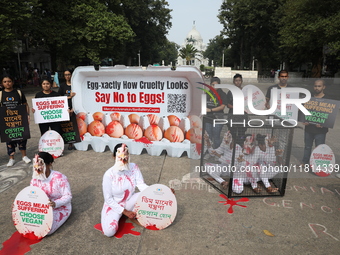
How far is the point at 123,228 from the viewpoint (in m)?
3.35

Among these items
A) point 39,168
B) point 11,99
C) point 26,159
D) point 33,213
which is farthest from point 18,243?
point 11,99

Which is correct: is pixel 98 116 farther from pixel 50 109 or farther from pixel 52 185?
pixel 52 185

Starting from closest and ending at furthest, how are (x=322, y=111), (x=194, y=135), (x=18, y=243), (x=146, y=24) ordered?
(x=18, y=243) → (x=322, y=111) → (x=194, y=135) → (x=146, y=24)

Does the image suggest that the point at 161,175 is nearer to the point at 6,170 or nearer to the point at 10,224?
the point at 10,224

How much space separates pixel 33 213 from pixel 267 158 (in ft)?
11.3

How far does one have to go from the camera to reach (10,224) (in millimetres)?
3490

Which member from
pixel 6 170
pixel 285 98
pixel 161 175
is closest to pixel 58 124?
pixel 6 170

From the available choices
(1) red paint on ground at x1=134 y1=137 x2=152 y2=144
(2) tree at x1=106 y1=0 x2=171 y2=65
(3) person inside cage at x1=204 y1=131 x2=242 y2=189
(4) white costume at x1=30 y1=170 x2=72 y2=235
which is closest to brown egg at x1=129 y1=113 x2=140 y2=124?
(1) red paint on ground at x1=134 y1=137 x2=152 y2=144

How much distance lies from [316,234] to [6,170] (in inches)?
220

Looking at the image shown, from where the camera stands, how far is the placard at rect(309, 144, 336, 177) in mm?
4867

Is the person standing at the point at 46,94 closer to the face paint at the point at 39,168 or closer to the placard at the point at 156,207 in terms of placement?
the face paint at the point at 39,168

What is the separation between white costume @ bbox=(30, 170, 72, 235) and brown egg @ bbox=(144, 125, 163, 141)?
9.48 feet

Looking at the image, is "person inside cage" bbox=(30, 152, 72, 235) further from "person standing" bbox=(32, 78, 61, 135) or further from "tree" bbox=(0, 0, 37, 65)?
"tree" bbox=(0, 0, 37, 65)

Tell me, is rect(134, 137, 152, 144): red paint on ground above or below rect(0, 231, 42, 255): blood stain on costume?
above
